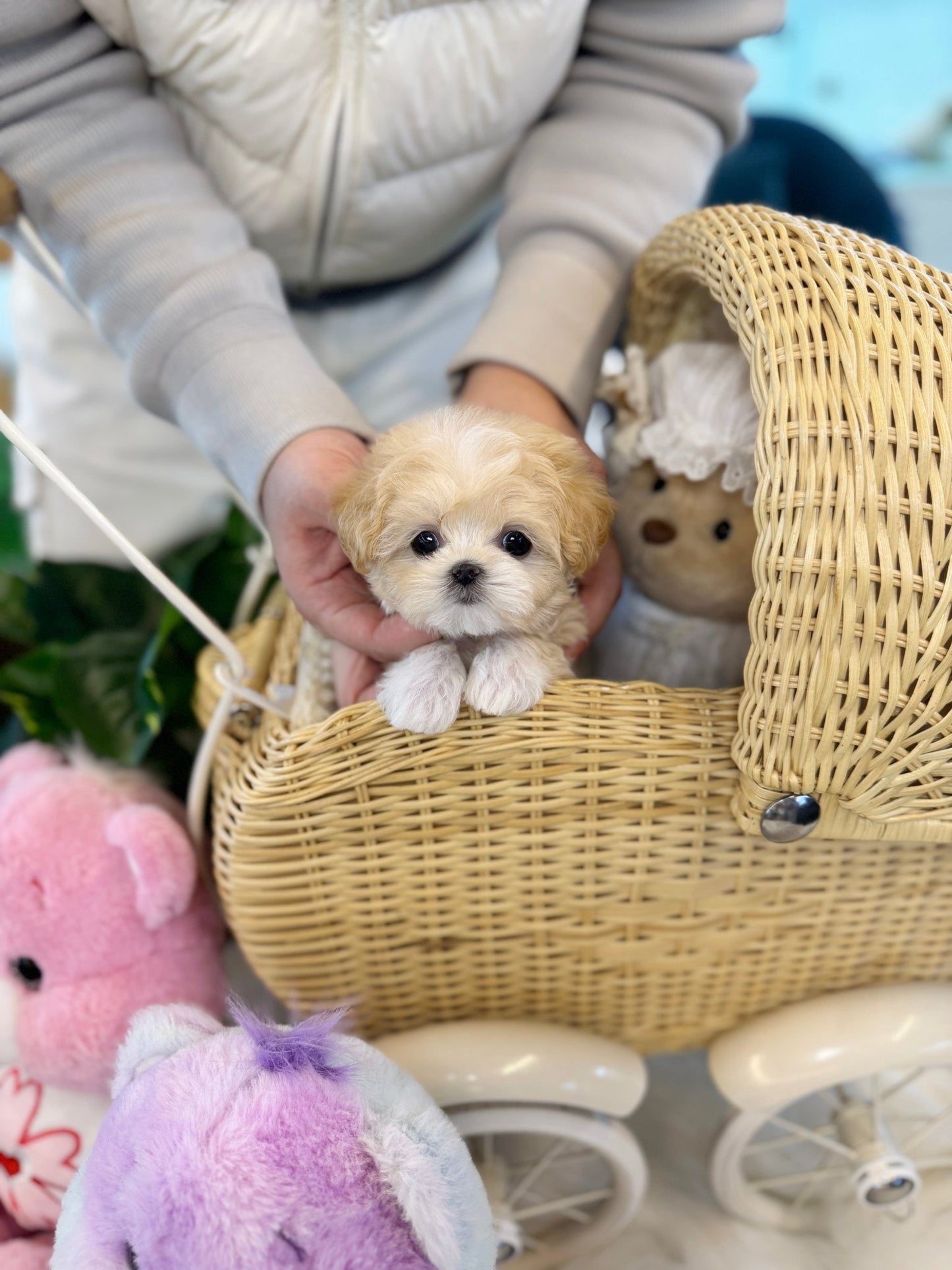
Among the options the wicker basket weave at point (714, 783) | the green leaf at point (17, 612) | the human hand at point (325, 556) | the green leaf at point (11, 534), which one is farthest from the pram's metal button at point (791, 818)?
the green leaf at point (11, 534)

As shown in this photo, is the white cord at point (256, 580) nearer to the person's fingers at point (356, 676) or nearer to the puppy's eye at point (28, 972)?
the person's fingers at point (356, 676)

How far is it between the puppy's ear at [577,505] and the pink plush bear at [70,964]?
45cm

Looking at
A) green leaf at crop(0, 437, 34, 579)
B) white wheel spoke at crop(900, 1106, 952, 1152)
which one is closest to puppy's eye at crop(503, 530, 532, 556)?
white wheel spoke at crop(900, 1106, 952, 1152)

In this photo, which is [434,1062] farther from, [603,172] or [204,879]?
[603,172]

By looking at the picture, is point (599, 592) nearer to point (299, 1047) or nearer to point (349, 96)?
point (299, 1047)

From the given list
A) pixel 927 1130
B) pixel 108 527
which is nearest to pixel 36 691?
pixel 108 527

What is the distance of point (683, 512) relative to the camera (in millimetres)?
828

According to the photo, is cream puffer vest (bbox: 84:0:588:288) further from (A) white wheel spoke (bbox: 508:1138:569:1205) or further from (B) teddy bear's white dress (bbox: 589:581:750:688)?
(A) white wheel spoke (bbox: 508:1138:569:1205)

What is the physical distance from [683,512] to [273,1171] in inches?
22.0

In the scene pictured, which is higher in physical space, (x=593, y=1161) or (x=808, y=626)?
(x=808, y=626)

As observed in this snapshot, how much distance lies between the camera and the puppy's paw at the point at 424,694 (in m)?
0.66

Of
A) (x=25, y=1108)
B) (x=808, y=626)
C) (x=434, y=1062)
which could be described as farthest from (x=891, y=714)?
(x=25, y=1108)

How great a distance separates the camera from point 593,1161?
39.2 inches

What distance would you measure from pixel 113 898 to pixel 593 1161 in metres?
0.53
